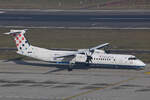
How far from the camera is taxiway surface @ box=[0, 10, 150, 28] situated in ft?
326

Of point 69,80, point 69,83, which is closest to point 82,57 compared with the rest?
point 69,80

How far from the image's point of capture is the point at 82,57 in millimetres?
57344

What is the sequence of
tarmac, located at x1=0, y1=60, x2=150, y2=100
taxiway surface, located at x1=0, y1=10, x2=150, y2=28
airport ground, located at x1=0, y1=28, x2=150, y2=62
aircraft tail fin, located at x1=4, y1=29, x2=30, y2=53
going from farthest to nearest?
1. taxiway surface, located at x1=0, y1=10, x2=150, y2=28
2. airport ground, located at x1=0, y1=28, x2=150, y2=62
3. aircraft tail fin, located at x1=4, y1=29, x2=30, y2=53
4. tarmac, located at x1=0, y1=60, x2=150, y2=100

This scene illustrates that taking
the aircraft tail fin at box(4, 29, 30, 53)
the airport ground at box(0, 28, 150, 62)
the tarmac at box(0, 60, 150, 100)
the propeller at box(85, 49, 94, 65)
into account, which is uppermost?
the aircraft tail fin at box(4, 29, 30, 53)

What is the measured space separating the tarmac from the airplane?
1036mm

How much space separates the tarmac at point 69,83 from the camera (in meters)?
44.0

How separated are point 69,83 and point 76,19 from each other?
194 ft

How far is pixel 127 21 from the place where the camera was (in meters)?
103
